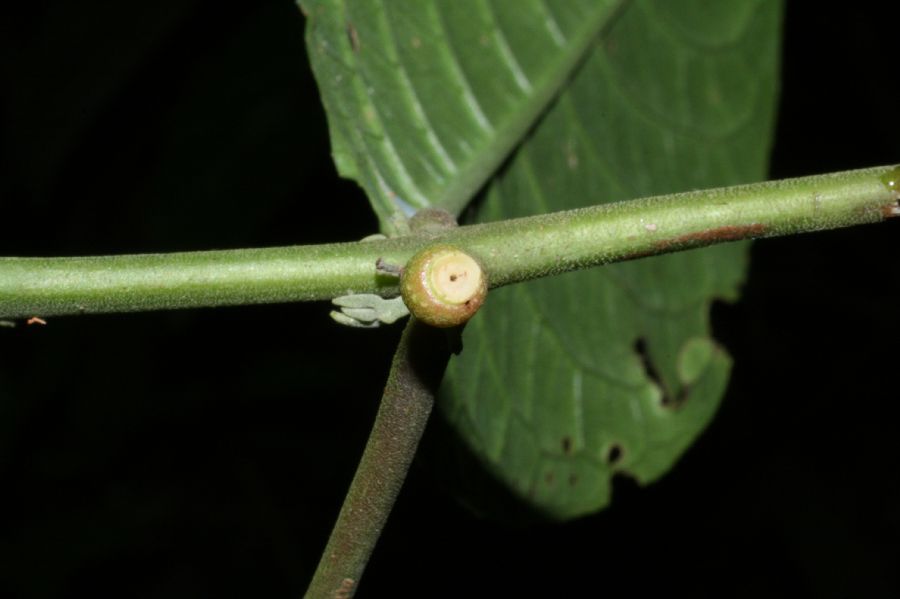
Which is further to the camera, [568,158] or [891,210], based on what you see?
[568,158]

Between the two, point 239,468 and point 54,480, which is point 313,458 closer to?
point 239,468

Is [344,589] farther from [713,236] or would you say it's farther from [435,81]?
[435,81]

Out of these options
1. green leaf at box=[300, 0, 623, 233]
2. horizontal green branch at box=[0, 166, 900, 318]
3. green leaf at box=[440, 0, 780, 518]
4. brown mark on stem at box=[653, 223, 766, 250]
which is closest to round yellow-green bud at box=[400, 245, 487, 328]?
horizontal green branch at box=[0, 166, 900, 318]

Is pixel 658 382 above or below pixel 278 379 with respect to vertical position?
below

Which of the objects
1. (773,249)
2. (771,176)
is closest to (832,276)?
(773,249)

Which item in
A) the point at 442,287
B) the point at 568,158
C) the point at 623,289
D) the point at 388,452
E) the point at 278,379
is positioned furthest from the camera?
the point at 278,379

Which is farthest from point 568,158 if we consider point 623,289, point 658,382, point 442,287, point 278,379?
point 278,379
